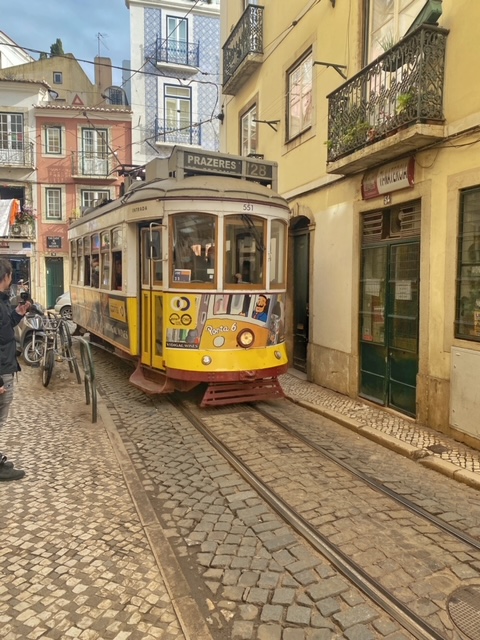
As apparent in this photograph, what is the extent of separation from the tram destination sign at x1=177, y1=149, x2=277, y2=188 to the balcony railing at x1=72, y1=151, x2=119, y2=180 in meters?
19.8

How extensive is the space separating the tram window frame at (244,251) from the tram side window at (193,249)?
0.72 feet

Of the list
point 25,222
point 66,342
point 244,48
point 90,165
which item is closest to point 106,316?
point 66,342

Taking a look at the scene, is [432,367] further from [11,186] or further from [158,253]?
[11,186]

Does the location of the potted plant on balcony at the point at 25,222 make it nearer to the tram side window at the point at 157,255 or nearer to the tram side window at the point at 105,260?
the tram side window at the point at 105,260

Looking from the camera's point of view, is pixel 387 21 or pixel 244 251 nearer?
pixel 244 251

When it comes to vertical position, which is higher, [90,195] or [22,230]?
[90,195]

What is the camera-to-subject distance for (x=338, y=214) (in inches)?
324

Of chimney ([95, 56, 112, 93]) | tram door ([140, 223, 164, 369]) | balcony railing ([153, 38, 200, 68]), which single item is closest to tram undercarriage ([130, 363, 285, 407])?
→ tram door ([140, 223, 164, 369])

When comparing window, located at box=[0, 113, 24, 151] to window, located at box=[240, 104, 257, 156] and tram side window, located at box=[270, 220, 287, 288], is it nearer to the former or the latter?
window, located at box=[240, 104, 257, 156]

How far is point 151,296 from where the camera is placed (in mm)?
7160

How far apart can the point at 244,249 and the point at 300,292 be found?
134 inches

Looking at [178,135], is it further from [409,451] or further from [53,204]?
[409,451]

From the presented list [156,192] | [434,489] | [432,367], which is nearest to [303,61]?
[156,192]

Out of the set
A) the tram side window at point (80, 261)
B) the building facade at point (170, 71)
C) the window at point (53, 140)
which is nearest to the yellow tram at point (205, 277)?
the tram side window at point (80, 261)
